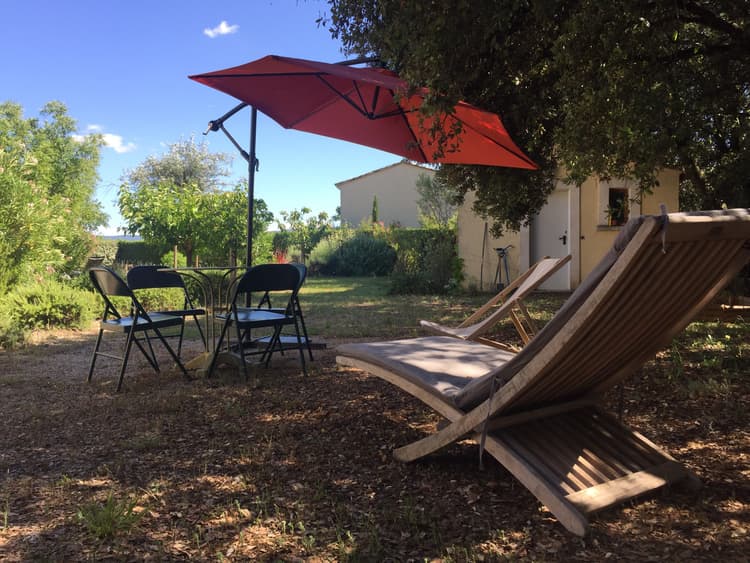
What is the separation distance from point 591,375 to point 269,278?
2.43 meters

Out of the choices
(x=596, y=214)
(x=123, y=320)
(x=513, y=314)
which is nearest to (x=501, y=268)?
(x=596, y=214)

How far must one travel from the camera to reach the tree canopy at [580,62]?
363 cm

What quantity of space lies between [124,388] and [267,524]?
2.59m

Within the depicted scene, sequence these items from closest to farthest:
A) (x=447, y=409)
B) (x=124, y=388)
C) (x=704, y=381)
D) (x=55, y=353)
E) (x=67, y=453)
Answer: (x=447, y=409) → (x=67, y=453) → (x=704, y=381) → (x=124, y=388) → (x=55, y=353)

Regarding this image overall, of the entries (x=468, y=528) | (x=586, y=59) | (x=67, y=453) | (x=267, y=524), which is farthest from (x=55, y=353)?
(x=586, y=59)

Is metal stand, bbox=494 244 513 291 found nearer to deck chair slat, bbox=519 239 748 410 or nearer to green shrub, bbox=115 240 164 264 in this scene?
deck chair slat, bbox=519 239 748 410

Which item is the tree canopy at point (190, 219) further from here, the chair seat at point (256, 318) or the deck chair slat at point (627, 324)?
the deck chair slat at point (627, 324)

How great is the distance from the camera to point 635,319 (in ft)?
6.61

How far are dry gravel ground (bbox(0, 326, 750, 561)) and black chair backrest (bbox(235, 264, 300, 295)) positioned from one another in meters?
Result: 0.75

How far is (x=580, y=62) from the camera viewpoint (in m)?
4.09

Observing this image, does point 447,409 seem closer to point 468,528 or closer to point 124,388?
point 468,528

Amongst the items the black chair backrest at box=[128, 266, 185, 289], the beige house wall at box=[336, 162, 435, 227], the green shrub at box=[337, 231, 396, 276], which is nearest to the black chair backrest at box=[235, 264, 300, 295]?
the black chair backrest at box=[128, 266, 185, 289]

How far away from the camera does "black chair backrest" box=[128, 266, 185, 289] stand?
489 cm

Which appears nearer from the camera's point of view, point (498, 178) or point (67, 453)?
point (67, 453)
